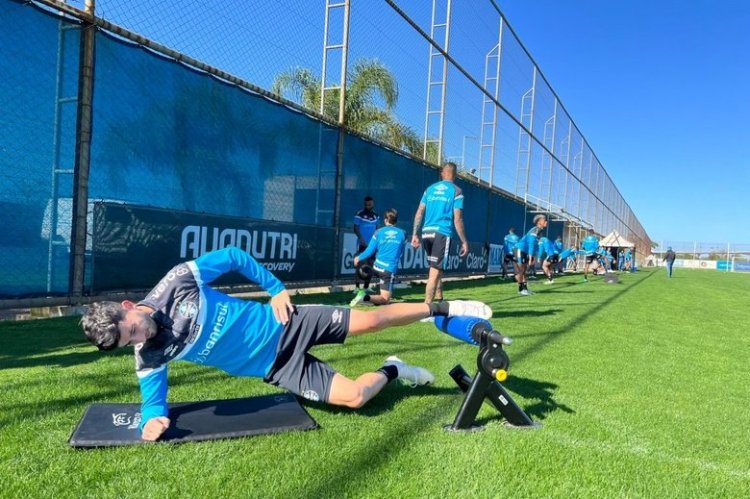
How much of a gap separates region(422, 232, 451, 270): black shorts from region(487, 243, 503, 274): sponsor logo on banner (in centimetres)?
1278

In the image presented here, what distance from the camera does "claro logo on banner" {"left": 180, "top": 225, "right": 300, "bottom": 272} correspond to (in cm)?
715

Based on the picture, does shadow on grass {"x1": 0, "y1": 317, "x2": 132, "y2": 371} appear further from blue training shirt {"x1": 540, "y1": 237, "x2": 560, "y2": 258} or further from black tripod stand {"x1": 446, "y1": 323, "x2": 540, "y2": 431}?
blue training shirt {"x1": 540, "y1": 237, "x2": 560, "y2": 258}

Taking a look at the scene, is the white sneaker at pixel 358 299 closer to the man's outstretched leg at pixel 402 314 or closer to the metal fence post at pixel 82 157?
the metal fence post at pixel 82 157

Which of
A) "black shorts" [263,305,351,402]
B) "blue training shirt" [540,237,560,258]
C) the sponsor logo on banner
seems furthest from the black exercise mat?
the sponsor logo on banner

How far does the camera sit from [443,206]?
7.10 m

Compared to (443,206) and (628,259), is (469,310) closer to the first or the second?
(443,206)

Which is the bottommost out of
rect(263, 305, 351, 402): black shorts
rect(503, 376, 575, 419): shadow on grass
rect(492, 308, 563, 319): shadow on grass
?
rect(503, 376, 575, 419): shadow on grass

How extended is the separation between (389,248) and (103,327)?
18.8ft

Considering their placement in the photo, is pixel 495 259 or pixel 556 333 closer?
pixel 556 333

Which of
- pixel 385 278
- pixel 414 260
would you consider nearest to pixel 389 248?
pixel 385 278

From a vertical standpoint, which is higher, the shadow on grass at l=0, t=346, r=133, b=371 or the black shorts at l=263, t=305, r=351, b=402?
the black shorts at l=263, t=305, r=351, b=402

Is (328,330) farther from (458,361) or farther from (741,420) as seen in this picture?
(741,420)

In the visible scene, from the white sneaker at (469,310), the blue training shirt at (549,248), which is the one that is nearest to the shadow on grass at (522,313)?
the white sneaker at (469,310)

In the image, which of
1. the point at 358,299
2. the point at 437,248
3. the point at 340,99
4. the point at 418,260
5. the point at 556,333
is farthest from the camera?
the point at 418,260
